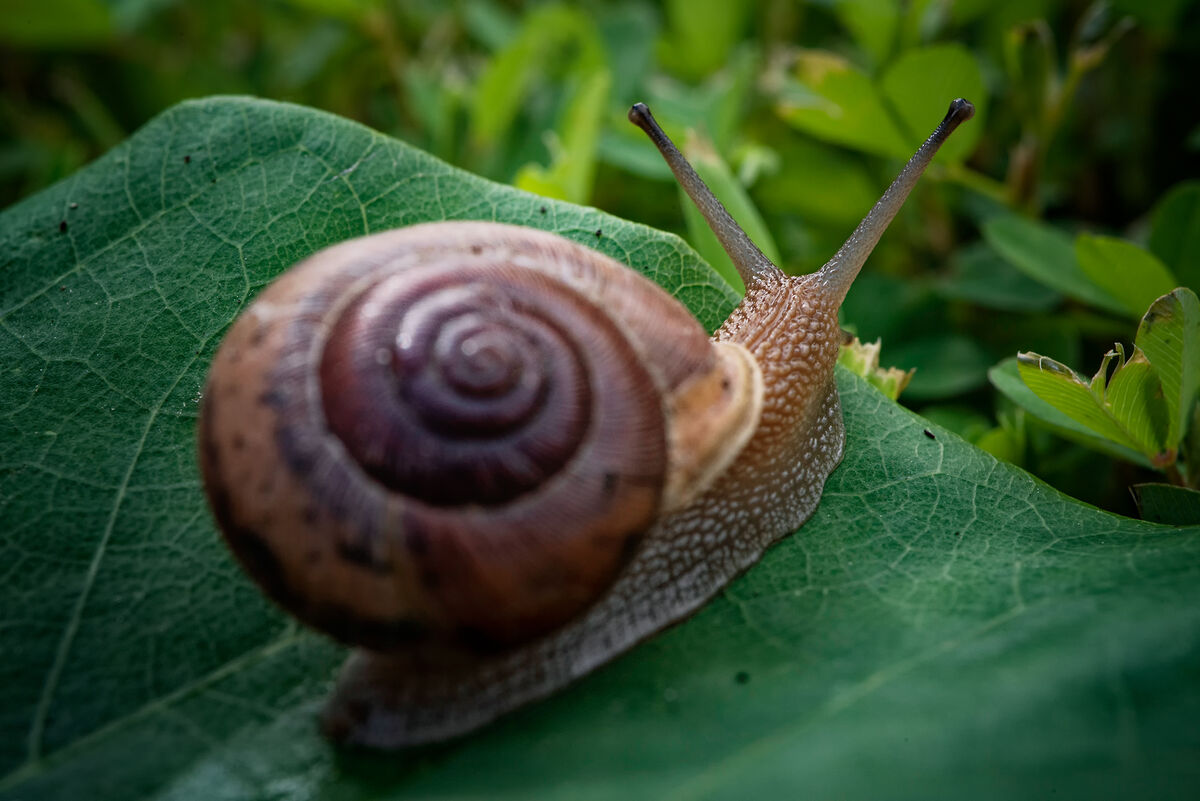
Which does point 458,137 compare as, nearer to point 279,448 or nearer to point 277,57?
point 277,57

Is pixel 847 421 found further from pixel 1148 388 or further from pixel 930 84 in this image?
pixel 930 84

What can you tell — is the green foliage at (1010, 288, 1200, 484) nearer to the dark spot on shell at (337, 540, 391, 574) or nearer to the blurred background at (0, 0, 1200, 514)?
the blurred background at (0, 0, 1200, 514)

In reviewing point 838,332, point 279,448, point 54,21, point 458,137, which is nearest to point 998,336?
point 838,332

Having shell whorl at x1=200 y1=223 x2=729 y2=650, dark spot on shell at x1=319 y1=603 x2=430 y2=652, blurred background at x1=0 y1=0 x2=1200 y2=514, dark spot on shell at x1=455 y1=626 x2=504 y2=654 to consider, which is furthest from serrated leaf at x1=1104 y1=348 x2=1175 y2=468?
dark spot on shell at x1=319 y1=603 x2=430 y2=652

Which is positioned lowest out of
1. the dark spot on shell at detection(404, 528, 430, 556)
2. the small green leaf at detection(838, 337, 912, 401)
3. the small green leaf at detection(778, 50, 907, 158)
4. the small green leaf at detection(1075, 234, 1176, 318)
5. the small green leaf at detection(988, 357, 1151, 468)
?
the dark spot on shell at detection(404, 528, 430, 556)

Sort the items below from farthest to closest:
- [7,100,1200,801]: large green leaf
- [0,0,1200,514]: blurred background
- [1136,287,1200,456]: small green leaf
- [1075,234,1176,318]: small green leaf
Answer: [0,0,1200,514]: blurred background → [1075,234,1176,318]: small green leaf → [1136,287,1200,456]: small green leaf → [7,100,1200,801]: large green leaf

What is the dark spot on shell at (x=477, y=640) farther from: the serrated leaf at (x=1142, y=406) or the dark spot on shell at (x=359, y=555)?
the serrated leaf at (x=1142, y=406)

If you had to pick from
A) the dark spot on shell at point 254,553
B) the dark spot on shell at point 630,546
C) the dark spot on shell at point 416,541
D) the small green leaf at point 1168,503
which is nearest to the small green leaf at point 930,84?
the small green leaf at point 1168,503

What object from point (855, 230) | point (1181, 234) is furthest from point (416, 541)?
point (1181, 234)
